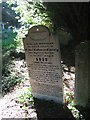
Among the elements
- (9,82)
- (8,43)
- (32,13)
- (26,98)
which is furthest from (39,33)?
(8,43)

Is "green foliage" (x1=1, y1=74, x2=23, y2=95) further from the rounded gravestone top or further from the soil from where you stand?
the rounded gravestone top

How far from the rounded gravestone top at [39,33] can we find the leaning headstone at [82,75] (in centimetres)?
63

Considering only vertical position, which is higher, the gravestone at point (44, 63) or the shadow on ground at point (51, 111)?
the gravestone at point (44, 63)

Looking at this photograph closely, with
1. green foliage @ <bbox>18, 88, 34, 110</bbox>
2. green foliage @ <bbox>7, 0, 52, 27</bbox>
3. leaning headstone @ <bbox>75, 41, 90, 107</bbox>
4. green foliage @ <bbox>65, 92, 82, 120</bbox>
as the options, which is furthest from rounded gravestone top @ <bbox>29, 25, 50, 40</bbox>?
green foliage @ <bbox>7, 0, 52, 27</bbox>

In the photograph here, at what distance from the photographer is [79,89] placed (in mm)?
4586

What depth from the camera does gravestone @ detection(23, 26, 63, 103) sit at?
450cm

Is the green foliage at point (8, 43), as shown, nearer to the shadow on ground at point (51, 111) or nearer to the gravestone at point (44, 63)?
the gravestone at point (44, 63)

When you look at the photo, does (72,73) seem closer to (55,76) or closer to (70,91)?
(70,91)

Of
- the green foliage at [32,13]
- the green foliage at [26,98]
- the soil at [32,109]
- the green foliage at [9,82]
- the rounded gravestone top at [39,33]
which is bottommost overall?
the soil at [32,109]

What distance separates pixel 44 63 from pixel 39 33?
21.9 inches

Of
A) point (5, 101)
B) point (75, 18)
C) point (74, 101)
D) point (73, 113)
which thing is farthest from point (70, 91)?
point (75, 18)

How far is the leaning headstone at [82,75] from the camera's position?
4406mm

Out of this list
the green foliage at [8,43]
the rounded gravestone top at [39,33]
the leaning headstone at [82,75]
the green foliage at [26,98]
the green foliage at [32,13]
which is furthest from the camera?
the green foliage at [8,43]

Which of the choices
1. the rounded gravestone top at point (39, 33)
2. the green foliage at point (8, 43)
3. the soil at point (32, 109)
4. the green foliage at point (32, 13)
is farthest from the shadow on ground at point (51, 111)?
Result: the green foliage at point (8, 43)
